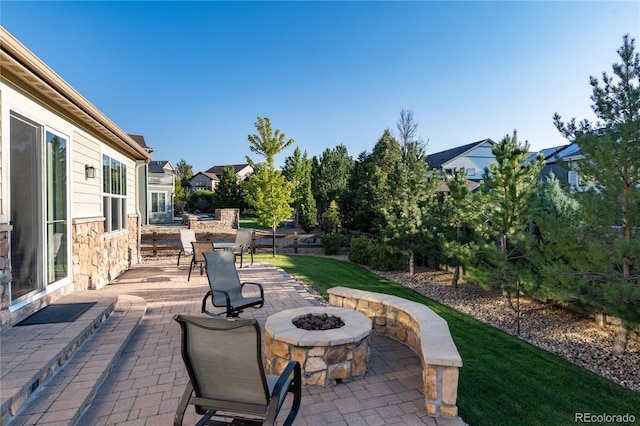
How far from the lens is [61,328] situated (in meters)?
4.06

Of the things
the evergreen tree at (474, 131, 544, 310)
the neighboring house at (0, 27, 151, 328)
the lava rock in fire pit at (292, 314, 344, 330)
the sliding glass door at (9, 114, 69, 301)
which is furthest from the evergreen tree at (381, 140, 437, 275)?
the sliding glass door at (9, 114, 69, 301)

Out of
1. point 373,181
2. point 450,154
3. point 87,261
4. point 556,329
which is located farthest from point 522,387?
point 450,154

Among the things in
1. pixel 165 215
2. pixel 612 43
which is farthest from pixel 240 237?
pixel 165 215

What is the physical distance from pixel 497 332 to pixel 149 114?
855 inches

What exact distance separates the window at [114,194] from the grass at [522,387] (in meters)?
7.89

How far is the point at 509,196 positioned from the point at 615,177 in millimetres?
2637

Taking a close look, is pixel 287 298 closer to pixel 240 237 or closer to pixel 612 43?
pixel 240 237

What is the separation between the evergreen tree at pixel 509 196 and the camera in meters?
7.18

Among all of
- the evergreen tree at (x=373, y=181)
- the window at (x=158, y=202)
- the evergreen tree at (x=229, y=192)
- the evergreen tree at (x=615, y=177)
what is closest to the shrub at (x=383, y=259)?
the evergreen tree at (x=373, y=181)

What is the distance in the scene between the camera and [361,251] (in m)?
14.2

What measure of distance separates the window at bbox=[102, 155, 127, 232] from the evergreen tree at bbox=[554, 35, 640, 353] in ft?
Result: 30.1

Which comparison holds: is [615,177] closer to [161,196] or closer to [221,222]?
[221,222]

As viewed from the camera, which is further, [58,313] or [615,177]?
[615,177]

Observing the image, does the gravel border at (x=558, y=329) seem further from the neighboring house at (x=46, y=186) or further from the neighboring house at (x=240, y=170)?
the neighboring house at (x=240, y=170)
